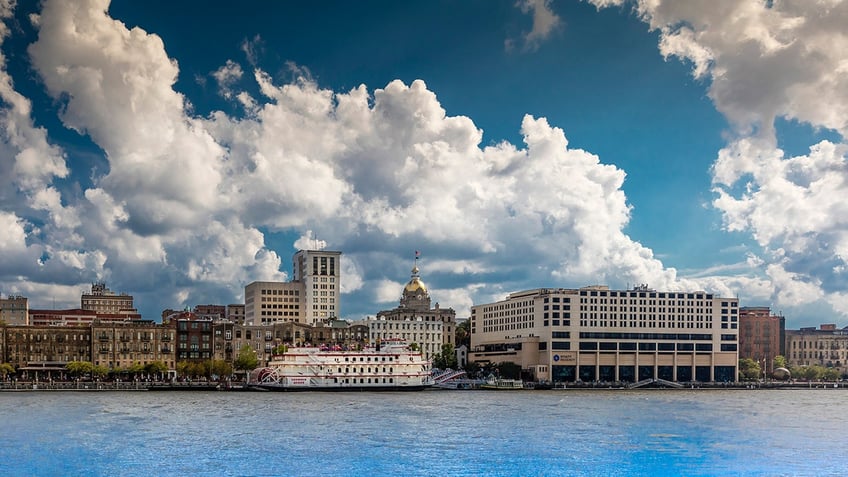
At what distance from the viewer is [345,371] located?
16375cm

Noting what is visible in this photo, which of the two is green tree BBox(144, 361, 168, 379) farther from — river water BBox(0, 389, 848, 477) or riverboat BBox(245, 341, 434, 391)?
river water BBox(0, 389, 848, 477)

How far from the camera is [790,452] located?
263 ft

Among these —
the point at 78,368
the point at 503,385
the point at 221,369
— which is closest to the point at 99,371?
the point at 78,368

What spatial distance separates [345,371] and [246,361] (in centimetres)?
2989

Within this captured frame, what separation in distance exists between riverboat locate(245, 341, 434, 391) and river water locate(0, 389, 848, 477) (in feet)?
86.2

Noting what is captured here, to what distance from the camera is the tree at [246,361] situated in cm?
18625

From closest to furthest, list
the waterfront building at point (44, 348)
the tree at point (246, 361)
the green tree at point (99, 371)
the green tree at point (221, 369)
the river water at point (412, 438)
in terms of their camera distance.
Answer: the river water at point (412, 438) < the green tree at point (99, 371) < the waterfront building at point (44, 348) < the green tree at point (221, 369) < the tree at point (246, 361)

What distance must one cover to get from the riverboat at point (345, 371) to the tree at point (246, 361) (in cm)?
1967

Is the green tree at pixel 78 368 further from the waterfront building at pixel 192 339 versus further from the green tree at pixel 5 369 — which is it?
the waterfront building at pixel 192 339

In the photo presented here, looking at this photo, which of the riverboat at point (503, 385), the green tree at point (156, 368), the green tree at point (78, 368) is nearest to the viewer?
the riverboat at point (503, 385)

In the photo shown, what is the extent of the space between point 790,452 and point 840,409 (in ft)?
194

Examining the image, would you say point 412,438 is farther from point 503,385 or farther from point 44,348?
point 44,348

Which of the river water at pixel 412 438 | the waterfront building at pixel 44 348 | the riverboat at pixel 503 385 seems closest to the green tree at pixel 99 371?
the waterfront building at pixel 44 348

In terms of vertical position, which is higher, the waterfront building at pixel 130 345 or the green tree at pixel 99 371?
the waterfront building at pixel 130 345
